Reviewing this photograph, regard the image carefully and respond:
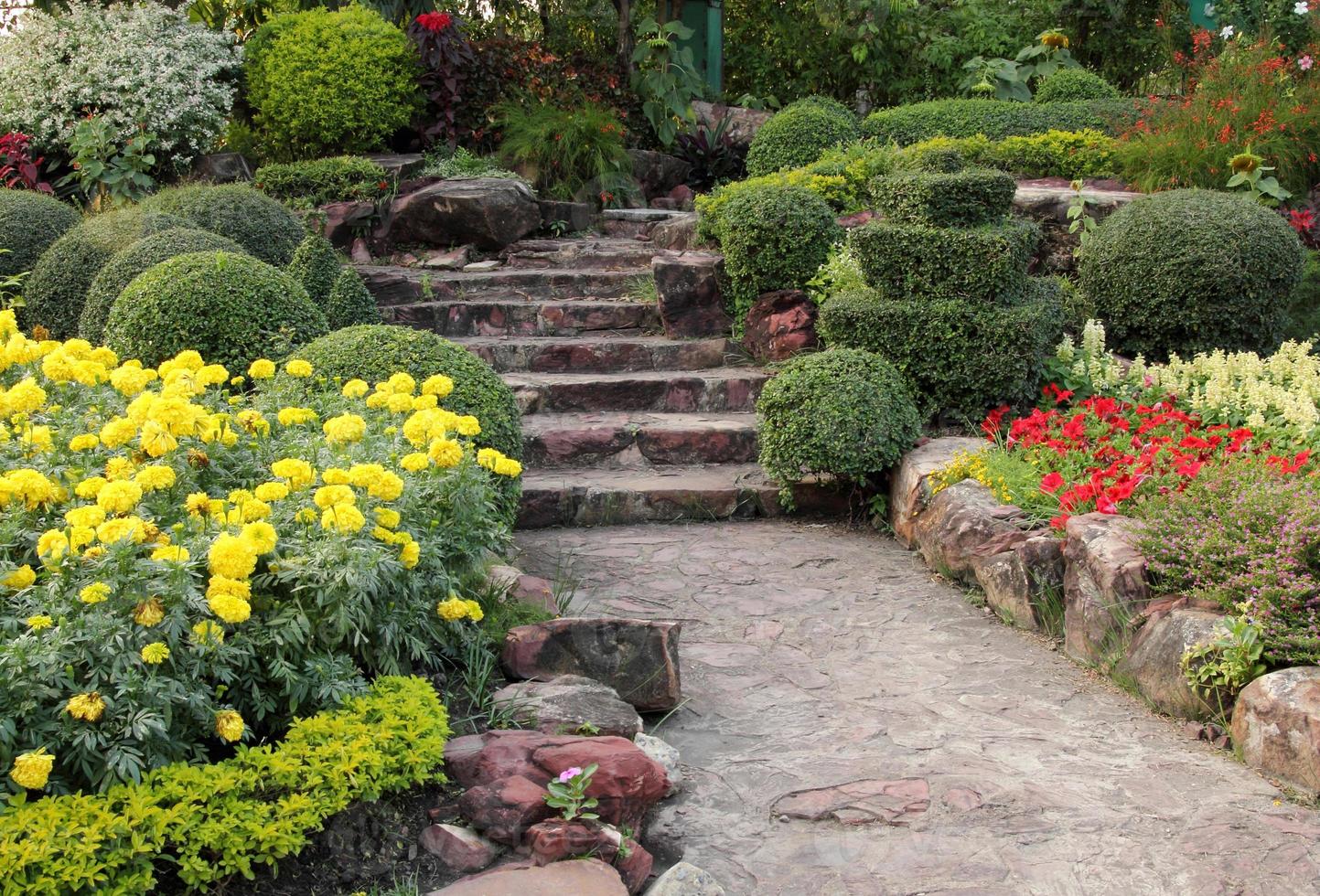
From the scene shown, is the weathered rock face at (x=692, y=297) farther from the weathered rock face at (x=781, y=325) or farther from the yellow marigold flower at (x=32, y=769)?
the yellow marigold flower at (x=32, y=769)

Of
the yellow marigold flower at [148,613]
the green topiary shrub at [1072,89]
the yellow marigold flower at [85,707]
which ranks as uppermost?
the green topiary shrub at [1072,89]

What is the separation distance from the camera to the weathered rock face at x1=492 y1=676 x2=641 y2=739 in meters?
3.54

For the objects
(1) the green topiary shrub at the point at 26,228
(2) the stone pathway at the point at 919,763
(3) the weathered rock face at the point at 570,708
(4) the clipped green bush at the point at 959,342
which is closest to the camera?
(2) the stone pathway at the point at 919,763

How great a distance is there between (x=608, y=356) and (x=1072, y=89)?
5.93m

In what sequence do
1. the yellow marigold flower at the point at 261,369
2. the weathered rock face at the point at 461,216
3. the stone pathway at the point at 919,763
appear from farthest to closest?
the weathered rock face at the point at 461,216
the yellow marigold flower at the point at 261,369
the stone pathway at the point at 919,763

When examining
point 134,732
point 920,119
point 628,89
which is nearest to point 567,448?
point 134,732

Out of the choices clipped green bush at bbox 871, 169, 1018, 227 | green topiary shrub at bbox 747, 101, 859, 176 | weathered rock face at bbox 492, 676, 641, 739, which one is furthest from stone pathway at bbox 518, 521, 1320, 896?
green topiary shrub at bbox 747, 101, 859, 176

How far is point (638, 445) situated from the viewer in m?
6.99

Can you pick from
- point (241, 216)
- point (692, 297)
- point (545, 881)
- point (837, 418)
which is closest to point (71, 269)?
point (241, 216)

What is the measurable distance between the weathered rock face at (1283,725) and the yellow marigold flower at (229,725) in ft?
9.53

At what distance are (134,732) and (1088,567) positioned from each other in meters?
3.38

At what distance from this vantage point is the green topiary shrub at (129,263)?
6.31m

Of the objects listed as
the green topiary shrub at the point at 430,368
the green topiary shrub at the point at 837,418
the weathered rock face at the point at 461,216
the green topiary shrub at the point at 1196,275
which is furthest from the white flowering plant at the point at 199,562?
the weathered rock face at the point at 461,216

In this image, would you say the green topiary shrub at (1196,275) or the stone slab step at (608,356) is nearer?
the green topiary shrub at (1196,275)
